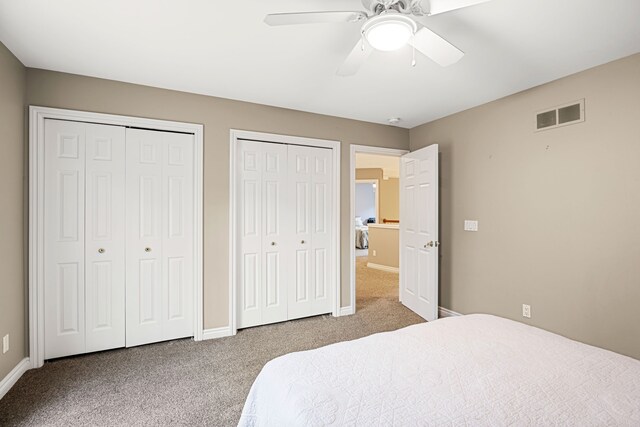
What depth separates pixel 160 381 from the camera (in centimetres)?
220

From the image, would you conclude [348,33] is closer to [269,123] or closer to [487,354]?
[269,123]

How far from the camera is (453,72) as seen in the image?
243 cm

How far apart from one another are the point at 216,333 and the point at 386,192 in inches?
268

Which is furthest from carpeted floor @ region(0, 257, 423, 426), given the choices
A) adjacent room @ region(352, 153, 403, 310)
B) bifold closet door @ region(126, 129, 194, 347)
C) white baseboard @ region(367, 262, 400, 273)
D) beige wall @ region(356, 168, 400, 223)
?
beige wall @ region(356, 168, 400, 223)

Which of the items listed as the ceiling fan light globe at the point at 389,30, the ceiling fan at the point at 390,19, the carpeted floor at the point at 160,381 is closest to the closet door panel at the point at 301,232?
the carpeted floor at the point at 160,381

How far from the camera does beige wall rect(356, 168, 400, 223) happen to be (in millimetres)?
8789

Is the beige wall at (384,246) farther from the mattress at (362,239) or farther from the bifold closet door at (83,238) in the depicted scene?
the bifold closet door at (83,238)

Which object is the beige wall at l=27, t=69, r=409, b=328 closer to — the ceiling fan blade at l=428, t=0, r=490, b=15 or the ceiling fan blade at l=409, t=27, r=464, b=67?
the ceiling fan blade at l=409, t=27, r=464, b=67

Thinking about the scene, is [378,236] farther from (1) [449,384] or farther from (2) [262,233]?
(1) [449,384]

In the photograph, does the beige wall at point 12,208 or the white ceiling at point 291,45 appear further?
the beige wall at point 12,208

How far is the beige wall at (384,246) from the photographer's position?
6118mm

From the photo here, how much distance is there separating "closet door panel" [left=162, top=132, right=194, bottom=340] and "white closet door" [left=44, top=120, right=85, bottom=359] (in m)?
0.62

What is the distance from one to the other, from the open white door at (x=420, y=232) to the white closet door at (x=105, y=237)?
3.05m

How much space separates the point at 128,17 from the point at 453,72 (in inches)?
89.9
